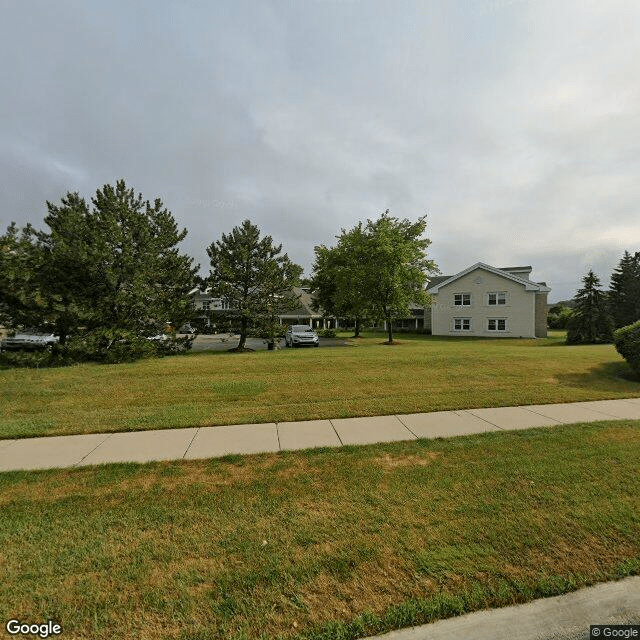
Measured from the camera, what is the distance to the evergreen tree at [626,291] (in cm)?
3055

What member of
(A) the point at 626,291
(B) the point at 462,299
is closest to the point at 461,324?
(B) the point at 462,299

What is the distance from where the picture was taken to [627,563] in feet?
8.26

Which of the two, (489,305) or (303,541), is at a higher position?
(489,305)

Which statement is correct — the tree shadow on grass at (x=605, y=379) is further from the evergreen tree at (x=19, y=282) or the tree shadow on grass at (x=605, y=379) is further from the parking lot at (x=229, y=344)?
the evergreen tree at (x=19, y=282)

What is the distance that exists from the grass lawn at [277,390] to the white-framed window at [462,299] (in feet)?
79.8

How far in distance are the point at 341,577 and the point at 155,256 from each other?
14.9 meters

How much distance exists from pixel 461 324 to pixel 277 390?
3221 centimetres

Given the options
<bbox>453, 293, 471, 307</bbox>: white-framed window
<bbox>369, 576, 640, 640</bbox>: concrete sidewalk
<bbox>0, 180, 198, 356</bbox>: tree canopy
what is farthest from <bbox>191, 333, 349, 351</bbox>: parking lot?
<bbox>369, 576, 640, 640</bbox>: concrete sidewalk

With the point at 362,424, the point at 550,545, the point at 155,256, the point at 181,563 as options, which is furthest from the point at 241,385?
the point at 155,256

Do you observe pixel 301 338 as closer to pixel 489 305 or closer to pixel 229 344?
pixel 229 344

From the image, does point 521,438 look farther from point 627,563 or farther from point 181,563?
point 181,563

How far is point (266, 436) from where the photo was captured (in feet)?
17.6

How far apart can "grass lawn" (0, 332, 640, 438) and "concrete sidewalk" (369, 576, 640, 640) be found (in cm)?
425

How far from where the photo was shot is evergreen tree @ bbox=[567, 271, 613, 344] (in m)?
25.6
